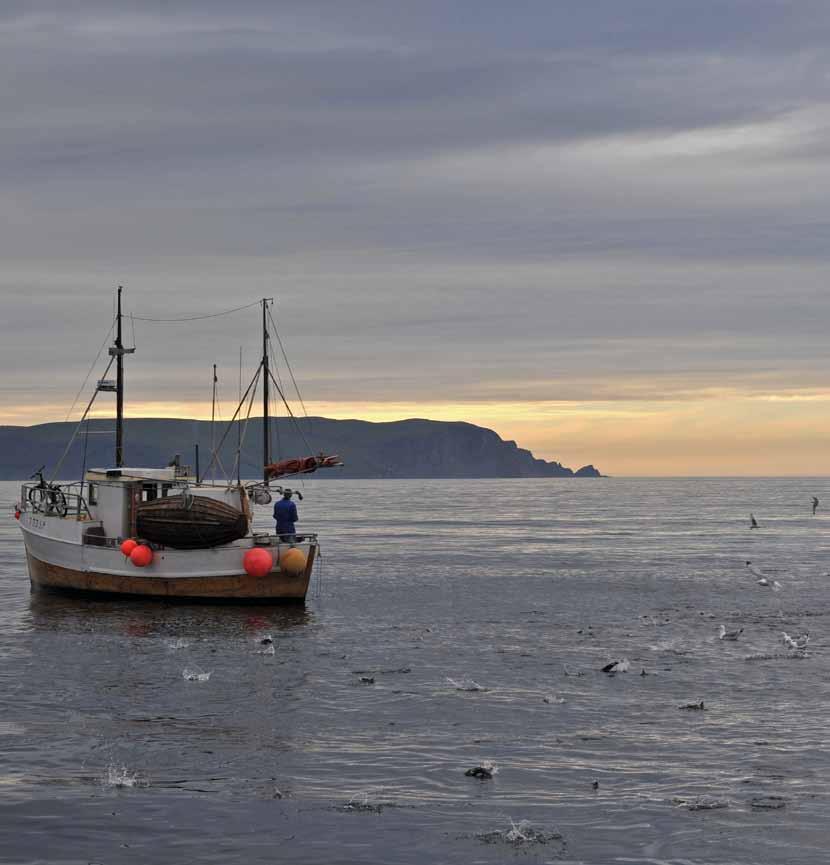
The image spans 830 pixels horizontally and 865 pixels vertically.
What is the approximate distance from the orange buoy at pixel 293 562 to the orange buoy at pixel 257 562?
47cm

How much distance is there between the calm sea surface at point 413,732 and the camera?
1554 cm

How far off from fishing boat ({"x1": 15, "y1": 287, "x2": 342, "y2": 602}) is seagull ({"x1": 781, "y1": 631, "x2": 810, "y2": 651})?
15.9 metres

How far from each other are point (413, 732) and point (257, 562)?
2126 centimetres

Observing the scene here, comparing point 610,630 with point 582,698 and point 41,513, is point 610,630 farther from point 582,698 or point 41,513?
point 41,513

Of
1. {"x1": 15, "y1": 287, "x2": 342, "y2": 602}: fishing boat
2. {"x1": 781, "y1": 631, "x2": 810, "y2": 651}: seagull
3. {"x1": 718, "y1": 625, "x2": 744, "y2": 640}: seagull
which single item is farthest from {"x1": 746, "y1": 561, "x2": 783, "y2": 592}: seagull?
{"x1": 15, "y1": 287, "x2": 342, "y2": 602}: fishing boat

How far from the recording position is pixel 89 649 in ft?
108

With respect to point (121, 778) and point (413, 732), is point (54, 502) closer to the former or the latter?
point (413, 732)

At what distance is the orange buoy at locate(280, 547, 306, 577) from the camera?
42.2 metres

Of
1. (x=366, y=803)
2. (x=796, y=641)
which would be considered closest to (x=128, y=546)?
(x=796, y=641)

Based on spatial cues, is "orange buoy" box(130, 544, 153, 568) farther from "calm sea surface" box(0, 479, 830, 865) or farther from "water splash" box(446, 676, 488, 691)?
"water splash" box(446, 676, 488, 691)

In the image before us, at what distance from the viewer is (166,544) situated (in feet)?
140

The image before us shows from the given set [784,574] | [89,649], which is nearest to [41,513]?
[89,649]

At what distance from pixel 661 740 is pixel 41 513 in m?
32.7

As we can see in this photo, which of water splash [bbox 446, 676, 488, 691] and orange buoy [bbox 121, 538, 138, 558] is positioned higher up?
orange buoy [bbox 121, 538, 138, 558]
